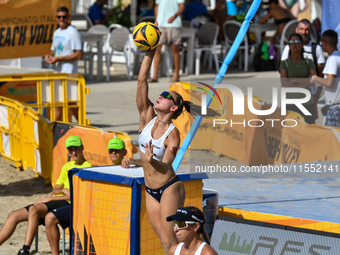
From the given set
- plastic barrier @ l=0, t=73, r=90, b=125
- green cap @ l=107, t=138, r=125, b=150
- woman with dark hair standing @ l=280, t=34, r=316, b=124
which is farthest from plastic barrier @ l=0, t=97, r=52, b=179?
woman with dark hair standing @ l=280, t=34, r=316, b=124

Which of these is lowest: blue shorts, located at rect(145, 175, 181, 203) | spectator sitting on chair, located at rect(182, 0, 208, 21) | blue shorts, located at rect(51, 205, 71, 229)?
blue shorts, located at rect(51, 205, 71, 229)

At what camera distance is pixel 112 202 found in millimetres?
4531

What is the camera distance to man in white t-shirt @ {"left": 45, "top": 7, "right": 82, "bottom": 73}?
9.70 metres

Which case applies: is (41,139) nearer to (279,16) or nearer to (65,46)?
(65,46)

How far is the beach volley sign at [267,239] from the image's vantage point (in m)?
3.96

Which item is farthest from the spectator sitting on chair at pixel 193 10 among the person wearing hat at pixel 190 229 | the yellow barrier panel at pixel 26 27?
the person wearing hat at pixel 190 229

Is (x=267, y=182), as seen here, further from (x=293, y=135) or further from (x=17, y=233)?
(x=17, y=233)

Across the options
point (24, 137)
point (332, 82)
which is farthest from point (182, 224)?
point (24, 137)

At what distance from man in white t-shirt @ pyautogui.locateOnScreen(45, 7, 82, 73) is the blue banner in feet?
14.3

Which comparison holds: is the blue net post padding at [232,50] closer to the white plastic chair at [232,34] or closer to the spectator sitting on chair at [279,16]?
the white plastic chair at [232,34]

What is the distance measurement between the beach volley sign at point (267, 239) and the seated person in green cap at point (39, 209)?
186cm

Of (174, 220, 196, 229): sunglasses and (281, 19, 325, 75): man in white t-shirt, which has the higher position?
(281, 19, 325, 75): man in white t-shirt

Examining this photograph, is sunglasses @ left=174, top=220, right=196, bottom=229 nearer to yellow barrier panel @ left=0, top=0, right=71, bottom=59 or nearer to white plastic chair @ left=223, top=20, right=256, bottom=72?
yellow barrier panel @ left=0, top=0, right=71, bottom=59

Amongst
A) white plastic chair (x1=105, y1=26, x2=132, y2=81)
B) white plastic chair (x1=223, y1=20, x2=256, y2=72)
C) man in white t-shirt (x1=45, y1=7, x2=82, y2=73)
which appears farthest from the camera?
white plastic chair (x1=223, y1=20, x2=256, y2=72)
